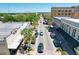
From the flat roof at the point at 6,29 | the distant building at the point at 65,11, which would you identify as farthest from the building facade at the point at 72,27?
the distant building at the point at 65,11

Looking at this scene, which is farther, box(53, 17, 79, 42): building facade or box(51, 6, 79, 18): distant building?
box(51, 6, 79, 18): distant building

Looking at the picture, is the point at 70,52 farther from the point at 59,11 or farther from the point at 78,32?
the point at 59,11

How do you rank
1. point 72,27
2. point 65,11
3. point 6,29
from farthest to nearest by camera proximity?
point 65,11 → point 72,27 → point 6,29

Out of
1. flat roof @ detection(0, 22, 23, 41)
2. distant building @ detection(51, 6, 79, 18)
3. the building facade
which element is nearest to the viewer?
flat roof @ detection(0, 22, 23, 41)

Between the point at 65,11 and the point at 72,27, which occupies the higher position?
the point at 65,11

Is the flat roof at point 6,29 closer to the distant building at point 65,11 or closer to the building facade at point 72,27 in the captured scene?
the building facade at point 72,27

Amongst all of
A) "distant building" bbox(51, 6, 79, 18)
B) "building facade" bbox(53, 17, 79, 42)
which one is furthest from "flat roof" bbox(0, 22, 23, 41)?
"distant building" bbox(51, 6, 79, 18)

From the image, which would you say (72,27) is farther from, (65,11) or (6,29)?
(65,11)

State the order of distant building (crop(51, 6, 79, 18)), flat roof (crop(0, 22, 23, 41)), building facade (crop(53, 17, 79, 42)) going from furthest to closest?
distant building (crop(51, 6, 79, 18))
building facade (crop(53, 17, 79, 42))
flat roof (crop(0, 22, 23, 41))

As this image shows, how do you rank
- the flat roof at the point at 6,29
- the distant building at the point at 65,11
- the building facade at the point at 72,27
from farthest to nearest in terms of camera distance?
1. the distant building at the point at 65,11
2. the building facade at the point at 72,27
3. the flat roof at the point at 6,29

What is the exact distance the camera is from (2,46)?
3.21m

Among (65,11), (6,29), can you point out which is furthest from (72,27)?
(65,11)

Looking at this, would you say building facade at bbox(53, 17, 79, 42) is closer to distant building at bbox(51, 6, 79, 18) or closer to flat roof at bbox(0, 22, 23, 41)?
flat roof at bbox(0, 22, 23, 41)

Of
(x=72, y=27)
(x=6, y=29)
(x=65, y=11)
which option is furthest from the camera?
(x=65, y=11)
